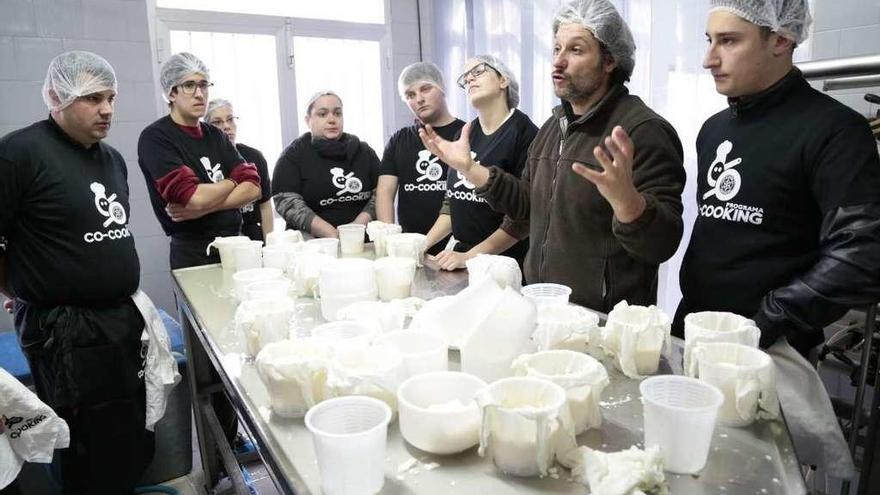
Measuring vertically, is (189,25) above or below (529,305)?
above

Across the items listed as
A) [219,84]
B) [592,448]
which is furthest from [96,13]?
[592,448]

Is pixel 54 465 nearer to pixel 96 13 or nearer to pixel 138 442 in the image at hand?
pixel 138 442

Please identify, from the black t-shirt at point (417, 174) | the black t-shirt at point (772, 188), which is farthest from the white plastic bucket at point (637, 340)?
the black t-shirt at point (417, 174)

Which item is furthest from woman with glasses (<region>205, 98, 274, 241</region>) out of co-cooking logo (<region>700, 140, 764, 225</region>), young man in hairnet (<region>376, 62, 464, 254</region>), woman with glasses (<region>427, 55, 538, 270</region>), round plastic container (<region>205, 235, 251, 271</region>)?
co-cooking logo (<region>700, 140, 764, 225</region>)

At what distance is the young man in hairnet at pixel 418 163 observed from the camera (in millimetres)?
2832

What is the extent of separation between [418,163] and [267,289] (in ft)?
4.84

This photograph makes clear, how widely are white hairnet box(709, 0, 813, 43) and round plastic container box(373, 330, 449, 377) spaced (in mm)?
1119

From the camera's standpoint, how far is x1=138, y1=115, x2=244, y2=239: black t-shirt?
7.71ft

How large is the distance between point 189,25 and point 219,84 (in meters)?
0.41

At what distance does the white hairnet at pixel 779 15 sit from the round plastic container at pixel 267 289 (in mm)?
1358

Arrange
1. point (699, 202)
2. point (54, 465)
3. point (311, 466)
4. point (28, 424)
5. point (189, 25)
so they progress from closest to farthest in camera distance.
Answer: point (311, 466) → point (28, 424) → point (699, 202) → point (54, 465) → point (189, 25)

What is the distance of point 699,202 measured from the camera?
5.29 feet

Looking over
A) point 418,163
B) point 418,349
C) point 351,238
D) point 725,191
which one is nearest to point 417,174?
point 418,163

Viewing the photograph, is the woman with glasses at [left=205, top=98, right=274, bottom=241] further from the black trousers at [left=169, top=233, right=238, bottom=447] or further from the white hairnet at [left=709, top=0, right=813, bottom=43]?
the white hairnet at [left=709, top=0, right=813, bottom=43]
